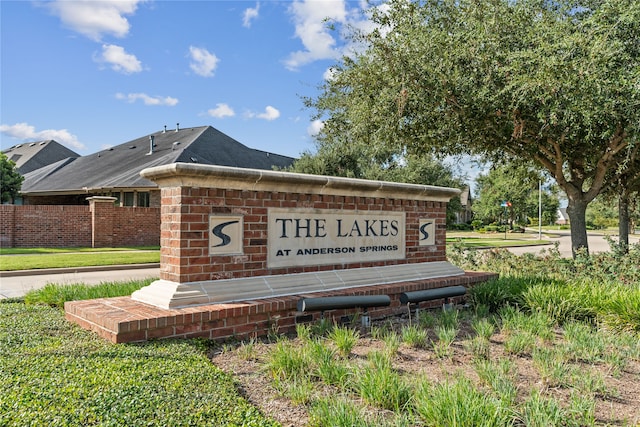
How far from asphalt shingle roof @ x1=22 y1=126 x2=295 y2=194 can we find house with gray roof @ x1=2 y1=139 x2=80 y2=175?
22.6 ft

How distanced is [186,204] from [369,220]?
2845mm

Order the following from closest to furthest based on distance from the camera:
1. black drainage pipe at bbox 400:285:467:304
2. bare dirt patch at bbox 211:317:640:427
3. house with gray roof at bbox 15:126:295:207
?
bare dirt patch at bbox 211:317:640:427, black drainage pipe at bbox 400:285:467:304, house with gray roof at bbox 15:126:295:207

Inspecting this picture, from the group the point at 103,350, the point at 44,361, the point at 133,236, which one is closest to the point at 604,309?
the point at 103,350

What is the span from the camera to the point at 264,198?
5887mm

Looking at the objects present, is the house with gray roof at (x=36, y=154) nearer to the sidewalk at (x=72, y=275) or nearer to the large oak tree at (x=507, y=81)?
the sidewalk at (x=72, y=275)

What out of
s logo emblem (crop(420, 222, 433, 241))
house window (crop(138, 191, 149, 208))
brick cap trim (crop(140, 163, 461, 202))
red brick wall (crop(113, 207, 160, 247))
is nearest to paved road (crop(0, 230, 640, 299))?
brick cap trim (crop(140, 163, 461, 202))

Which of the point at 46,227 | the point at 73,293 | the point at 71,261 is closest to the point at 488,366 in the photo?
the point at 73,293

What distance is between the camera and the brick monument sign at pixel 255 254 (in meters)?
5.05

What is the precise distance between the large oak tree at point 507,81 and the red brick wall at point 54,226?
544 inches

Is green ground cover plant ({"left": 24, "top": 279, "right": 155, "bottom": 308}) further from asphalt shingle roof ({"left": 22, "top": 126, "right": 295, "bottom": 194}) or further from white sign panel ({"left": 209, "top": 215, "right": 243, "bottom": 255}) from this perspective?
asphalt shingle roof ({"left": 22, "top": 126, "right": 295, "bottom": 194})

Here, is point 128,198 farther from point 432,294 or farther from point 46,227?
point 432,294

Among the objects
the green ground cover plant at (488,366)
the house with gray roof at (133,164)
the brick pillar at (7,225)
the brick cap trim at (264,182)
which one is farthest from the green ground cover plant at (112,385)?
the house with gray roof at (133,164)

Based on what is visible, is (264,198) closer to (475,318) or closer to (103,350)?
(103,350)

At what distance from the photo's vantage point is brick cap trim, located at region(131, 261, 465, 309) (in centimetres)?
517
